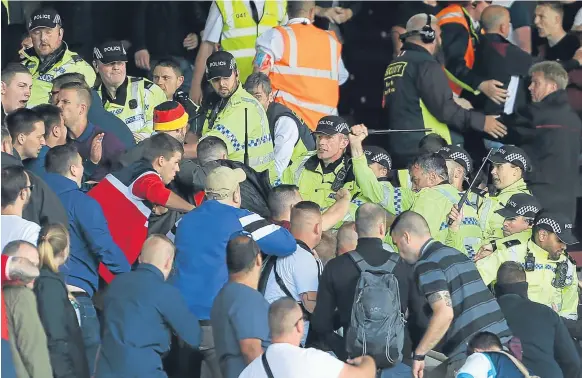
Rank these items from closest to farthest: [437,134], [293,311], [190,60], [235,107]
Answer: [293,311] < [235,107] < [437,134] < [190,60]

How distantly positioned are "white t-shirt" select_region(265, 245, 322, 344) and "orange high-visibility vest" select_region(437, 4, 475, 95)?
4.92m

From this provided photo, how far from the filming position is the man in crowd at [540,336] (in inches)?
484

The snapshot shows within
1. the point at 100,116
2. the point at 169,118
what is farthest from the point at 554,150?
the point at 100,116

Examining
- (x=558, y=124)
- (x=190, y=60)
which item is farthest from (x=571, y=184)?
(x=190, y=60)

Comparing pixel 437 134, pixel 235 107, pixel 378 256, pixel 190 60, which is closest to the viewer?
pixel 378 256

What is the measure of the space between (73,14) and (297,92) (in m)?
3.15

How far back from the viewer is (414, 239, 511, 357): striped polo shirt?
11625mm

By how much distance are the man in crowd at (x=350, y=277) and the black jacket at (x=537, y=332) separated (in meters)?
1.08

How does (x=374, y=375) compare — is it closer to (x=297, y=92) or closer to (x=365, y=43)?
(x=297, y=92)

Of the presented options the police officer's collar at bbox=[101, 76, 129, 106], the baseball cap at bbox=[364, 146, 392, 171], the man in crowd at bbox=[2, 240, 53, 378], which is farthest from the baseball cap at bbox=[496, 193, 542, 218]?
the man in crowd at bbox=[2, 240, 53, 378]

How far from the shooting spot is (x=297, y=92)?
1546 centimetres

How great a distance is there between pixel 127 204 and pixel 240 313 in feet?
6.46

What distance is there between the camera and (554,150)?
1545 centimetres

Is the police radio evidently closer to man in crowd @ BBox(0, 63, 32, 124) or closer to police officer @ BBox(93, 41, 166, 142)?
police officer @ BBox(93, 41, 166, 142)
